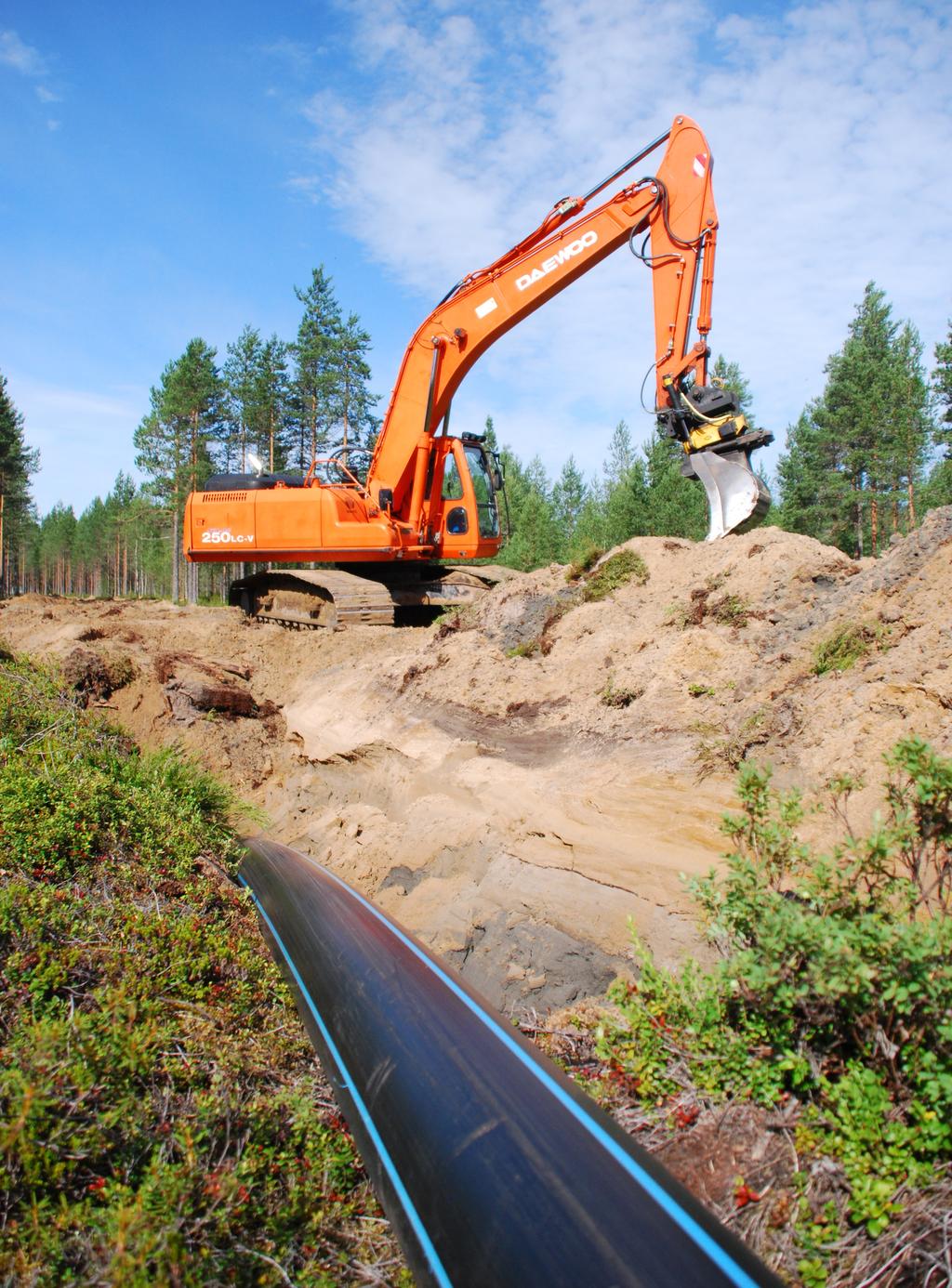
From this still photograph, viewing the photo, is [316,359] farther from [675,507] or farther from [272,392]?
[675,507]

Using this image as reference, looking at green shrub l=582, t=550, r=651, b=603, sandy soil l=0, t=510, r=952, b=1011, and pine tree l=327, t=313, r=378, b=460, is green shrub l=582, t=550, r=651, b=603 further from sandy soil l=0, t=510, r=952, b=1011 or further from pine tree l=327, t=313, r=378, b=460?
pine tree l=327, t=313, r=378, b=460

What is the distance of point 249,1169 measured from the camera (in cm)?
229

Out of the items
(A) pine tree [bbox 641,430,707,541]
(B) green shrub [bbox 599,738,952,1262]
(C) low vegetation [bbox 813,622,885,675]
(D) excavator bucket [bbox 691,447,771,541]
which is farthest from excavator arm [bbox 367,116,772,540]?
(A) pine tree [bbox 641,430,707,541]

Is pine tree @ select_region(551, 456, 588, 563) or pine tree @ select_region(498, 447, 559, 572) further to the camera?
pine tree @ select_region(551, 456, 588, 563)

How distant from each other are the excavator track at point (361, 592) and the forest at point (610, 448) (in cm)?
786

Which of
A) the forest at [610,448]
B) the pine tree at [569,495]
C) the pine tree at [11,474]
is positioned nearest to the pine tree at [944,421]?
the forest at [610,448]

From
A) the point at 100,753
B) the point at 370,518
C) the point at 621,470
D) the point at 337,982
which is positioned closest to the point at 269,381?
the point at 621,470

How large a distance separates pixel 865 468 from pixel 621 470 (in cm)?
1051

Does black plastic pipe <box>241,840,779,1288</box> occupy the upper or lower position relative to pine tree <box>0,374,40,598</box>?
lower

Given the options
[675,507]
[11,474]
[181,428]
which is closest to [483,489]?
[675,507]

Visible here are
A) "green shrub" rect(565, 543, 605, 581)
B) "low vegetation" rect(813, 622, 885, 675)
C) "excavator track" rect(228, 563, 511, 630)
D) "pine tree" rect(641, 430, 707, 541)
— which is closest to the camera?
"low vegetation" rect(813, 622, 885, 675)

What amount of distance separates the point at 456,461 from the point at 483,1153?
1116 cm

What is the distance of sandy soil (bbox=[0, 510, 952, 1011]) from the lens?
419 centimetres

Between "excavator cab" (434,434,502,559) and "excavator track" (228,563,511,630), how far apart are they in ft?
1.53
